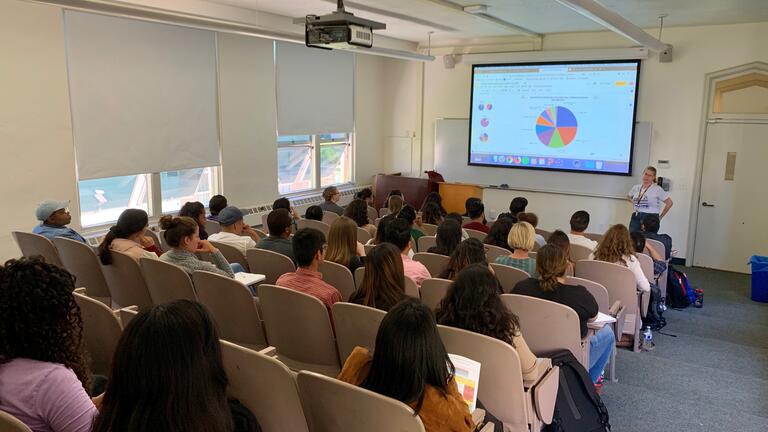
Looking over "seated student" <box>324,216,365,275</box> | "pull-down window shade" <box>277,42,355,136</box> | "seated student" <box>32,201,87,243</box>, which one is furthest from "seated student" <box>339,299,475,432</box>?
"pull-down window shade" <box>277,42,355,136</box>

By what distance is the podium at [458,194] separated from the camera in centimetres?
984

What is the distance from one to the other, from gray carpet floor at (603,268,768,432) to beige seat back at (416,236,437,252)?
75.5 inches

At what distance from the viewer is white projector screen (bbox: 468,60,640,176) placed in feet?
28.4

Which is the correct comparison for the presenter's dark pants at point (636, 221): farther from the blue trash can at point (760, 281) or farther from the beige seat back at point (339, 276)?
the beige seat back at point (339, 276)

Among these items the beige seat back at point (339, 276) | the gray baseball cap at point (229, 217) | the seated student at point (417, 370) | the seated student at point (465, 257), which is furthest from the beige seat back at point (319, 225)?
the seated student at point (417, 370)

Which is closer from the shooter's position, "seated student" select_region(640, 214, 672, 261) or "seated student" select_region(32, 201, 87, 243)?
"seated student" select_region(32, 201, 87, 243)

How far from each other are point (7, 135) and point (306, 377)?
505 centimetres

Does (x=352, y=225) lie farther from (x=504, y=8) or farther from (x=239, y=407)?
(x=504, y=8)

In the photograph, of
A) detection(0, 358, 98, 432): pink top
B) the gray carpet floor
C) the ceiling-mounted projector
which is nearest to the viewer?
detection(0, 358, 98, 432): pink top

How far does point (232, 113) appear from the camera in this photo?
7.85m

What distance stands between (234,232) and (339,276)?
1.84 metres

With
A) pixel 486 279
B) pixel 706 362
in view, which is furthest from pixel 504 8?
pixel 486 279

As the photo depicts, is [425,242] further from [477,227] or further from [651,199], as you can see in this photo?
[651,199]

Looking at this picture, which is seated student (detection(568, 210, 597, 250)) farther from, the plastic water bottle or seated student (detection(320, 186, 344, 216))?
seated student (detection(320, 186, 344, 216))
